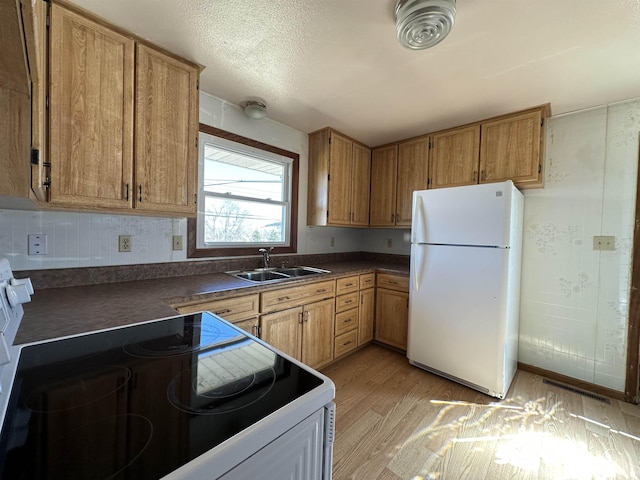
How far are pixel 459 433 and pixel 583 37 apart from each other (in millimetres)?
2342

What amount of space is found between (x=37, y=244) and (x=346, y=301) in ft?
7.19

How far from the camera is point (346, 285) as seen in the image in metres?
2.55

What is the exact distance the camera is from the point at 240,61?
1.67 meters

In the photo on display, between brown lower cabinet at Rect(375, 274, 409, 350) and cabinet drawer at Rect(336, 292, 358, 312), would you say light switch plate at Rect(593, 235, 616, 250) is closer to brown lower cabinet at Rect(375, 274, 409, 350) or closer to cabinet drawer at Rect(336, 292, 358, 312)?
brown lower cabinet at Rect(375, 274, 409, 350)

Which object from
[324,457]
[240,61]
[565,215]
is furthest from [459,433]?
[240,61]

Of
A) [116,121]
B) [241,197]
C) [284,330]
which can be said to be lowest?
[284,330]

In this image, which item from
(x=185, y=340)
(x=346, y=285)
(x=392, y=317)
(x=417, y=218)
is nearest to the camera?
(x=185, y=340)

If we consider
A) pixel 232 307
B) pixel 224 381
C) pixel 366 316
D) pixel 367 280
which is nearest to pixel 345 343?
pixel 366 316

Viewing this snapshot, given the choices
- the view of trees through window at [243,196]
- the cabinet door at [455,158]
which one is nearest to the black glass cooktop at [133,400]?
the view of trees through window at [243,196]

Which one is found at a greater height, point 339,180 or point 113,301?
point 339,180

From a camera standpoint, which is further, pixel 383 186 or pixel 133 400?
pixel 383 186

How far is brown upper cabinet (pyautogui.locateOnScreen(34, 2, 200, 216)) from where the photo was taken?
1.26 metres

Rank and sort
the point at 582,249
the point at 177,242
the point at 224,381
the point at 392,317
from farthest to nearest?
the point at 392,317
the point at 582,249
the point at 177,242
the point at 224,381

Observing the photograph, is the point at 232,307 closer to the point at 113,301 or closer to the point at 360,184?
the point at 113,301
